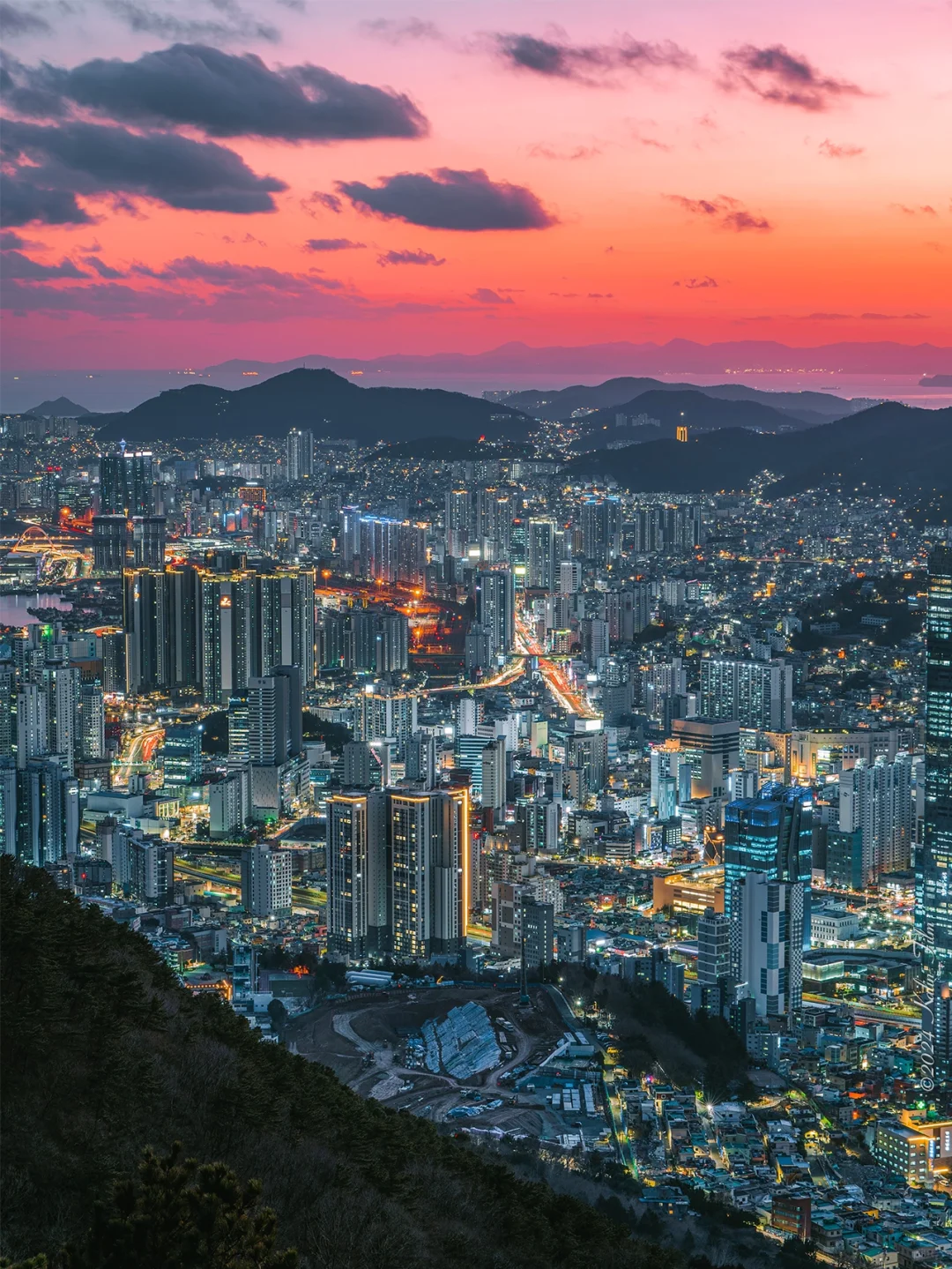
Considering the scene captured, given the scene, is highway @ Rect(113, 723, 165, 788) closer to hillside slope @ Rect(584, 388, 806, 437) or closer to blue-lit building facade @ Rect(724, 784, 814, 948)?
blue-lit building facade @ Rect(724, 784, 814, 948)

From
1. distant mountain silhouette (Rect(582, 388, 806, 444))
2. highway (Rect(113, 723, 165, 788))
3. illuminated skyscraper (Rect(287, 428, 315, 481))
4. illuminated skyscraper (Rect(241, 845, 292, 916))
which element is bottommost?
illuminated skyscraper (Rect(241, 845, 292, 916))

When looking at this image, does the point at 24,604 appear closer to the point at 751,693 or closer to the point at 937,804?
the point at 751,693

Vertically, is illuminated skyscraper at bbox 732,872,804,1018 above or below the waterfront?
below

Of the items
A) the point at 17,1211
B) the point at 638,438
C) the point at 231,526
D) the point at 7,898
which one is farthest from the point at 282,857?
the point at 638,438

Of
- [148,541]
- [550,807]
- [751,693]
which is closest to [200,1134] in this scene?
[550,807]

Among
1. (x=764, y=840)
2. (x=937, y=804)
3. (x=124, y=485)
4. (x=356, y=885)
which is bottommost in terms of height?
(x=356, y=885)

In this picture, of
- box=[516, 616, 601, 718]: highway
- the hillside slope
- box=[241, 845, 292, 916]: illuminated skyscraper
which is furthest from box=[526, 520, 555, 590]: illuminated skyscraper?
box=[241, 845, 292, 916]: illuminated skyscraper
